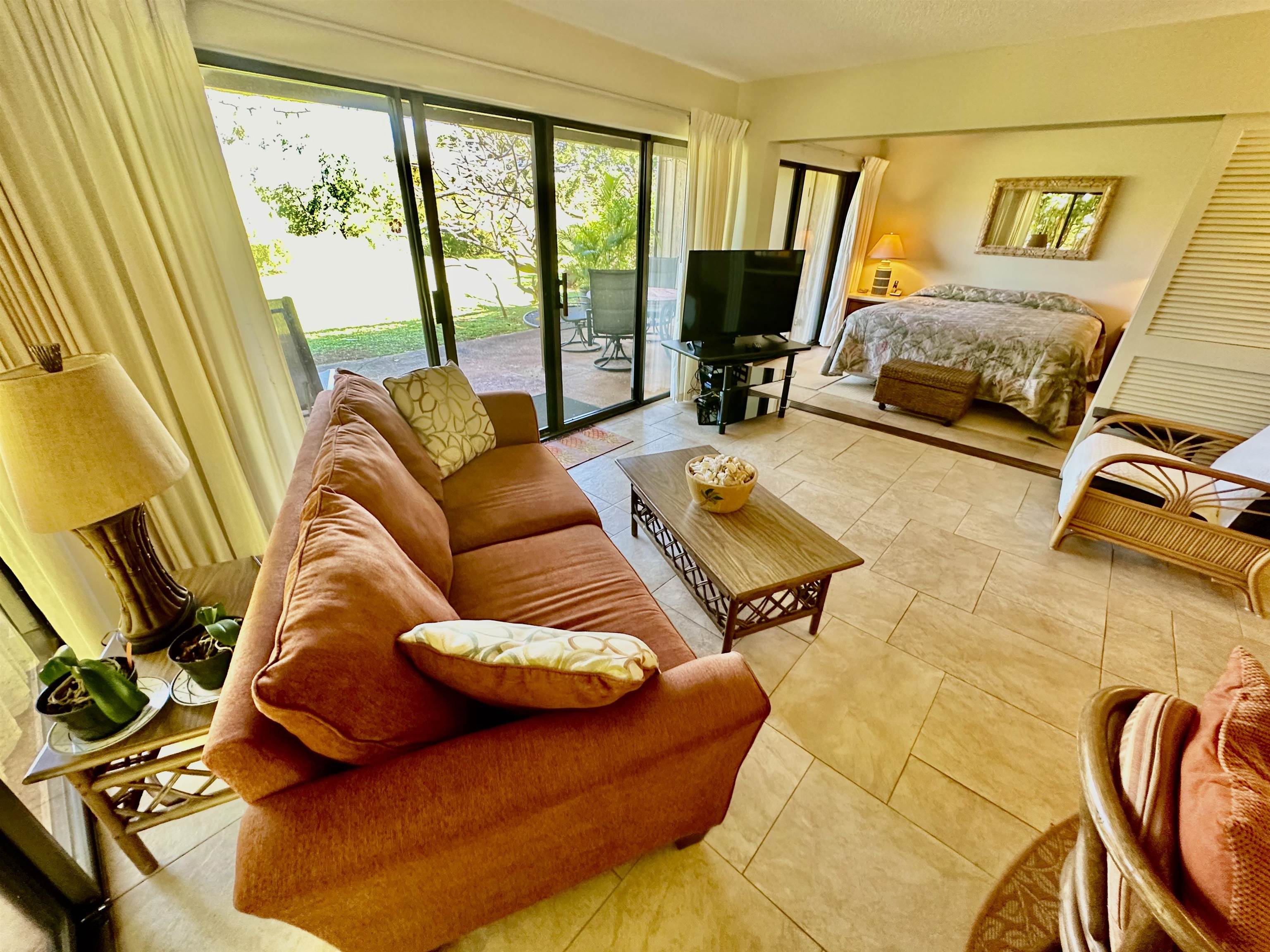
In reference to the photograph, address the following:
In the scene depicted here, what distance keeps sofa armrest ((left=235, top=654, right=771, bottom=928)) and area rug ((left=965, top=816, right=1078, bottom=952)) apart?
0.44 metres

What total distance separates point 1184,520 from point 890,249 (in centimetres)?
481

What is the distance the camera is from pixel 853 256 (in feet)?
19.4

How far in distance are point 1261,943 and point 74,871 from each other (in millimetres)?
1956

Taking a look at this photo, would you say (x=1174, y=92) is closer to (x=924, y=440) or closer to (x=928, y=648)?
(x=924, y=440)

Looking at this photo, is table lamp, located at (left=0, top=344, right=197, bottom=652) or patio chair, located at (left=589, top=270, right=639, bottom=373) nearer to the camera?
table lamp, located at (left=0, top=344, right=197, bottom=652)

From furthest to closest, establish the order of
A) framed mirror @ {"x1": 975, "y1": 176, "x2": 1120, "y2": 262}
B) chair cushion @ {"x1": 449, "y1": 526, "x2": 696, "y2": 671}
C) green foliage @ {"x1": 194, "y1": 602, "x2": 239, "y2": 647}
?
framed mirror @ {"x1": 975, "y1": 176, "x2": 1120, "y2": 262} < chair cushion @ {"x1": 449, "y1": 526, "x2": 696, "y2": 671} < green foliage @ {"x1": 194, "y1": 602, "x2": 239, "y2": 647}

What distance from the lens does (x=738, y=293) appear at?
366 cm

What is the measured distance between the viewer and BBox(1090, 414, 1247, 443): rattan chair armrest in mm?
2334

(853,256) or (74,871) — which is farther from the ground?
(853,256)

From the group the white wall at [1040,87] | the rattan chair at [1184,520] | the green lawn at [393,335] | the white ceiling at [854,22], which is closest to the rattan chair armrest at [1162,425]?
the rattan chair at [1184,520]

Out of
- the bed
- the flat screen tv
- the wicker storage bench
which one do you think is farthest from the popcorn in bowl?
the bed

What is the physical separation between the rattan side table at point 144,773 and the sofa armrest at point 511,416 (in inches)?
48.5

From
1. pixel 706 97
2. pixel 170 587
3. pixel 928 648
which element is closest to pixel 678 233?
pixel 706 97

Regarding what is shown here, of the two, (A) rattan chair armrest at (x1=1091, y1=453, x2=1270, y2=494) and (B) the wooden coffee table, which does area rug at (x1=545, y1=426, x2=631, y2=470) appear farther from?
(A) rattan chair armrest at (x1=1091, y1=453, x2=1270, y2=494)
